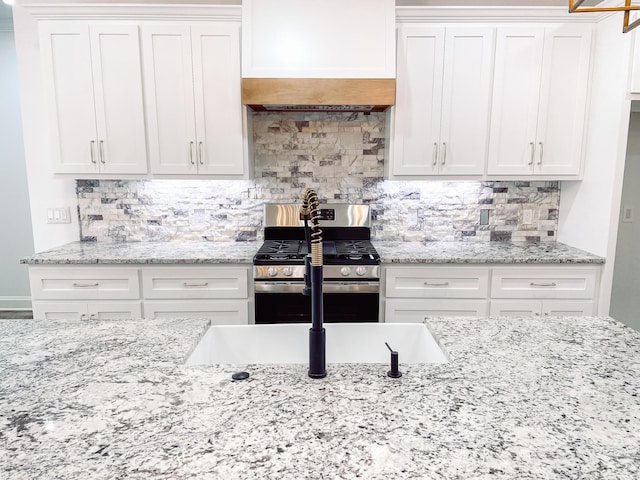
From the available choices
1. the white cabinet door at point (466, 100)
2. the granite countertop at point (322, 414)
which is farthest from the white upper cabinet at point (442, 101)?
the granite countertop at point (322, 414)

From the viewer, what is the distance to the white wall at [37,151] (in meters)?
3.05

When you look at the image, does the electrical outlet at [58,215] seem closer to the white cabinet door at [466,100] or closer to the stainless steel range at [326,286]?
the stainless steel range at [326,286]

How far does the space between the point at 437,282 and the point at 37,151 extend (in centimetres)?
304

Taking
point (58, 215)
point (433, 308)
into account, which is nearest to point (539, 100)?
point (433, 308)

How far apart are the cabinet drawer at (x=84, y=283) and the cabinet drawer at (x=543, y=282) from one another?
238 cm

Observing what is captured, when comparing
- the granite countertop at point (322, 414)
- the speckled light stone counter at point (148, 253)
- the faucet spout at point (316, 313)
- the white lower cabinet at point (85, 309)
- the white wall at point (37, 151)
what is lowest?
the white lower cabinet at point (85, 309)

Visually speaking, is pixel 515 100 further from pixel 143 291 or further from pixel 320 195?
pixel 143 291

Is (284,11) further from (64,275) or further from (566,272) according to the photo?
(566,272)

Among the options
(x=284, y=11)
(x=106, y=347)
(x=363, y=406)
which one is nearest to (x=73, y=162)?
(x=284, y=11)

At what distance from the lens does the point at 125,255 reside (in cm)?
282

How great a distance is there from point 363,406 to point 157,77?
104 inches

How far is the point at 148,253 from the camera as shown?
9.43 ft

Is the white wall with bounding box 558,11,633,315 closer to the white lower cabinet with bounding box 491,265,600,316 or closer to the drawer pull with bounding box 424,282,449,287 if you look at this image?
the white lower cabinet with bounding box 491,265,600,316

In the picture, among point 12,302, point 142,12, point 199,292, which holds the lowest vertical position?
point 12,302
